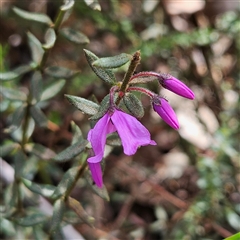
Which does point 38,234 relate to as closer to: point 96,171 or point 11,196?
point 11,196

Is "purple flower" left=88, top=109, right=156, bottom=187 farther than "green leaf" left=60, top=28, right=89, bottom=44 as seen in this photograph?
No

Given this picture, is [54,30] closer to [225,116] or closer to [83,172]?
[83,172]

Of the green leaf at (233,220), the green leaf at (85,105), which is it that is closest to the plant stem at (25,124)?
the green leaf at (85,105)

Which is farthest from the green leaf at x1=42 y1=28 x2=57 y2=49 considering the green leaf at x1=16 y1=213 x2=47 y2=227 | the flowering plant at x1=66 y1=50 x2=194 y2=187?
the green leaf at x1=16 y1=213 x2=47 y2=227

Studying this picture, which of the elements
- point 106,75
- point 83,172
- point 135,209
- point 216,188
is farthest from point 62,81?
point 135,209

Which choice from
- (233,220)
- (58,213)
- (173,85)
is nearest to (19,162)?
(58,213)

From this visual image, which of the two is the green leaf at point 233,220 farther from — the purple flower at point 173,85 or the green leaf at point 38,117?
the purple flower at point 173,85

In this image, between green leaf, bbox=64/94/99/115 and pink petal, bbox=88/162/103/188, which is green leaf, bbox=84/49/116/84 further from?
pink petal, bbox=88/162/103/188
